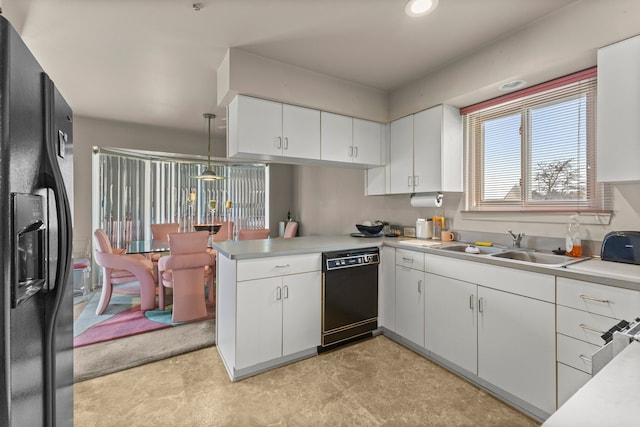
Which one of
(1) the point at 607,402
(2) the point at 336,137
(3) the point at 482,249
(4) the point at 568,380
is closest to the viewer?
(1) the point at 607,402

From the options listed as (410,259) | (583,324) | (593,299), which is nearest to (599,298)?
(593,299)

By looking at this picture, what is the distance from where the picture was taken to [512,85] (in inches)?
90.0

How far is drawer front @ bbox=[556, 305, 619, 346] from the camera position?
4.79 ft

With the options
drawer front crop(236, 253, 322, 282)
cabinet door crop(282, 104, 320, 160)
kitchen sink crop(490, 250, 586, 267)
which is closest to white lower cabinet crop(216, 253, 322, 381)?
drawer front crop(236, 253, 322, 282)

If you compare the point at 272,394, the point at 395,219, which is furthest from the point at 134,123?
the point at 272,394

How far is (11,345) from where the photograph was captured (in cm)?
71

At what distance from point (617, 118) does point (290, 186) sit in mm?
5258

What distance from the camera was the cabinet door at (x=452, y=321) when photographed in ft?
6.70

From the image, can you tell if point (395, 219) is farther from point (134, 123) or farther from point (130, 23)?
point (134, 123)

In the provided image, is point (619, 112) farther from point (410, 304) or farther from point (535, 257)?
point (410, 304)

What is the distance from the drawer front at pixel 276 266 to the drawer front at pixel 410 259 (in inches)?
29.1

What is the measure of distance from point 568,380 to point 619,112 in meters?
1.52

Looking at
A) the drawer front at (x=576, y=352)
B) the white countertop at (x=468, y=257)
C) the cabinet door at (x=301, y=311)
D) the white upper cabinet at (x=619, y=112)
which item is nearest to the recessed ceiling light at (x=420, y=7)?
the white upper cabinet at (x=619, y=112)

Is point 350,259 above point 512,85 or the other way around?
the other way around
